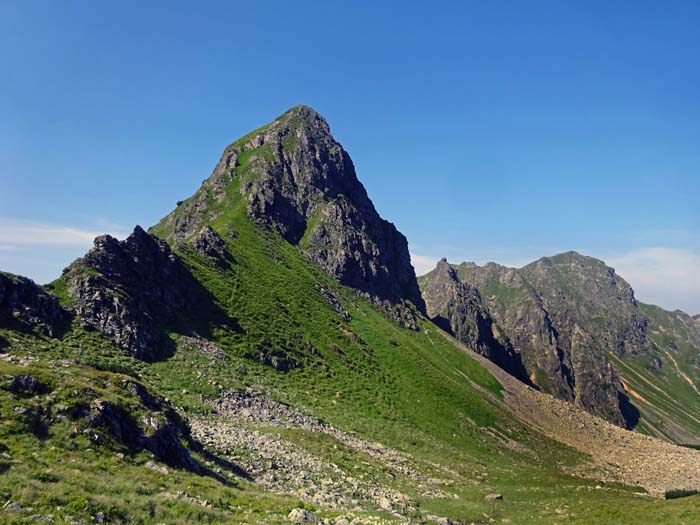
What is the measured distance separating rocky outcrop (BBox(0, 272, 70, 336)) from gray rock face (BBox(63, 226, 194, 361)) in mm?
4384

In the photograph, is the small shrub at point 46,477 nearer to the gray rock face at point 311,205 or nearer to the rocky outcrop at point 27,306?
the rocky outcrop at point 27,306

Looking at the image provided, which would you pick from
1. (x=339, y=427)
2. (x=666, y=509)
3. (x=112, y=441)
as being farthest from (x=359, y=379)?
(x=112, y=441)

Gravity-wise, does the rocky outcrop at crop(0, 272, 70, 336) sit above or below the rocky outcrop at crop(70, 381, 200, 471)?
above

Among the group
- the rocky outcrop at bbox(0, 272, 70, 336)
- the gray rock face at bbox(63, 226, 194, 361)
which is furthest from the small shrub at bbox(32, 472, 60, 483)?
the gray rock face at bbox(63, 226, 194, 361)

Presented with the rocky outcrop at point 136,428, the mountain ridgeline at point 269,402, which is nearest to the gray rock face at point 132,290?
the mountain ridgeline at point 269,402

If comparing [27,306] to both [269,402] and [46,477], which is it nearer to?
[269,402]

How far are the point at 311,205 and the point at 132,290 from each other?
96.0 meters

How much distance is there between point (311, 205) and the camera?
520 ft

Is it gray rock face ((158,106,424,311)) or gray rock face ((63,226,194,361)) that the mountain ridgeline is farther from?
gray rock face ((158,106,424,311))

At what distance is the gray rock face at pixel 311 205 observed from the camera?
143 metres

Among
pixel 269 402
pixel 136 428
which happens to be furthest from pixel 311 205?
pixel 136 428

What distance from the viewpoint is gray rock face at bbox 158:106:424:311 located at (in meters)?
143

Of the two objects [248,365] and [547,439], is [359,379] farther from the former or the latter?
[547,439]

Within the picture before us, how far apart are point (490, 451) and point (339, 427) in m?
34.5
